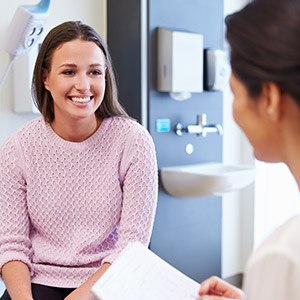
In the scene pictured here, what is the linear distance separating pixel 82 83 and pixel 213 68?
46.0 inches

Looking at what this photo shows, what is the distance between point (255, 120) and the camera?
71 cm

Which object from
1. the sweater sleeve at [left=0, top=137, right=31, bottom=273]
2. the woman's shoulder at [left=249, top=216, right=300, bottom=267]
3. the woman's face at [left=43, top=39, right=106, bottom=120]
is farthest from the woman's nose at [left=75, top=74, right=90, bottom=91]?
the woman's shoulder at [left=249, top=216, right=300, bottom=267]

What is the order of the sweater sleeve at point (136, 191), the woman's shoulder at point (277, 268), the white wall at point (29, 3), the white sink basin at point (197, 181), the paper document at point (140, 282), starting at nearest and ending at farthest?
1. the woman's shoulder at point (277, 268)
2. the paper document at point (140, 282)
3. the sweater sleeve at point (136, 191)
4. the white wall at point (29, 3)
5. the white sink basin at point (197, 181)

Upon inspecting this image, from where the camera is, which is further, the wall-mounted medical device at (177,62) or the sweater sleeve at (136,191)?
the wall-mounted medical device at (177,62)

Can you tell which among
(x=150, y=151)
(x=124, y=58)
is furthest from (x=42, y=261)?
(x=124, y=58)

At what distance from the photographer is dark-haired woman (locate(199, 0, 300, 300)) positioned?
0.61 meters

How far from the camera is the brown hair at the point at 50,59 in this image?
147 centimetres

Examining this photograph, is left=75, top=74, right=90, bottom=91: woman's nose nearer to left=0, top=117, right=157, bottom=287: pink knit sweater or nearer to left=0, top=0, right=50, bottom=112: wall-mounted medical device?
left=0, top=117, right=157, bottom=287: pink knit sweater

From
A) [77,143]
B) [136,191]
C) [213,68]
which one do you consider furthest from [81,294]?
[213,68]

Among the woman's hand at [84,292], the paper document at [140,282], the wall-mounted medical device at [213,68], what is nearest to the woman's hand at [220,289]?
the paper document at [140,282]

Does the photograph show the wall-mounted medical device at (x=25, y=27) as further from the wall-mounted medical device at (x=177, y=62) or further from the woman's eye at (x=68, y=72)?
the wall-mounted medical device at (x=177, y=62)

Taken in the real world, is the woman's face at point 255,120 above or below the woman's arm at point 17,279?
above

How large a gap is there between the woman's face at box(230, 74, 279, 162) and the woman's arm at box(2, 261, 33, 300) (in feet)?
2.84

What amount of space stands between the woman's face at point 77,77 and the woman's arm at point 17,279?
43 cm
